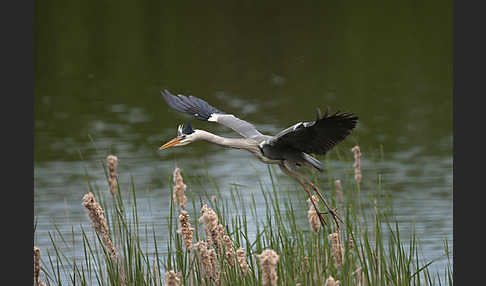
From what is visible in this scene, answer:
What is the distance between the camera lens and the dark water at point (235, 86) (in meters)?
9.30

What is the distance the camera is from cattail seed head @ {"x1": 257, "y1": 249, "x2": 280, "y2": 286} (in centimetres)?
312

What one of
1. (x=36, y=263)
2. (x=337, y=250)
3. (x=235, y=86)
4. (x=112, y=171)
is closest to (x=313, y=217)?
(x=337, y=250)

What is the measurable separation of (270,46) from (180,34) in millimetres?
2049

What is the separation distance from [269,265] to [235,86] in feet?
35.8

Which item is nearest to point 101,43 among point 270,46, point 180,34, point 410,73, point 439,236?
point 180,34

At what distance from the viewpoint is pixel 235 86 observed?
13992 millimetres

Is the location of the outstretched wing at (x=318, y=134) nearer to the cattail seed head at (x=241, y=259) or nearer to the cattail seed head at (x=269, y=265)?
the cattail seed head at (x=241, y=259)

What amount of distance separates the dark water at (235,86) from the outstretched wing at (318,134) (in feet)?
5.84

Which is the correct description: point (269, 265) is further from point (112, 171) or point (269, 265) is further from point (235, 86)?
point (235, 86)

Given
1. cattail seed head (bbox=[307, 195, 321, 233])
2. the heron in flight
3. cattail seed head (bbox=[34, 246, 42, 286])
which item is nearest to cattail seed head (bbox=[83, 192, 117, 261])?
cattail seed head (bbox=[34, 246, 42, 286])

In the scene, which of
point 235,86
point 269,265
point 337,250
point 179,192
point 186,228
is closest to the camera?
point 269,265

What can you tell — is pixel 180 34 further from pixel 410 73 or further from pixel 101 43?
pixel 410 73

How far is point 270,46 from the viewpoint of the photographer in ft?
56.9

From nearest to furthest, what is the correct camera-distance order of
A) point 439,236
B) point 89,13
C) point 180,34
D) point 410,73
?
point 439,236 → point 410,73 → point 180,34 → point 89,13
